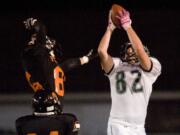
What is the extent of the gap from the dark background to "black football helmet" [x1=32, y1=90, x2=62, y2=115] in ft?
6.09

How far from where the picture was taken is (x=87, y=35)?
5.53 m

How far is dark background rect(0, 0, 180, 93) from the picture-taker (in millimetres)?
5426

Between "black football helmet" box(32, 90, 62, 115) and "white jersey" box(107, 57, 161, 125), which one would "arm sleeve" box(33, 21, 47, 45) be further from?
"white jersey" box(107, 57, 161, 125)

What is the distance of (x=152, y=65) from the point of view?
3684 mm

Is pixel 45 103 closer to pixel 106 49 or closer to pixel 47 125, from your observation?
pixel 47 125

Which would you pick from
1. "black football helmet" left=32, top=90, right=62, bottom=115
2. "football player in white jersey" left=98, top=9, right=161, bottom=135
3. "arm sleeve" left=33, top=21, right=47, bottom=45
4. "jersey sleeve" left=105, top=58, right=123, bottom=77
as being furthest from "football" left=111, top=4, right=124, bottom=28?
"black football helmet" left=32, top=90, right=62, bottom=115

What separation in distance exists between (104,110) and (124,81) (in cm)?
139

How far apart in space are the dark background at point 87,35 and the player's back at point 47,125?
6.28 feet

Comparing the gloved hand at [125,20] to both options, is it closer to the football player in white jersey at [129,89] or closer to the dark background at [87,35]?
the football player in white jersey at [129,89]

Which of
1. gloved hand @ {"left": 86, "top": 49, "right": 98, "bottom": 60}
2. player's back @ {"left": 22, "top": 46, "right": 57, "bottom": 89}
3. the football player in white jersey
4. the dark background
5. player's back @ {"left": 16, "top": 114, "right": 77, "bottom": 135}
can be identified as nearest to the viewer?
player's back @ {"left": 16, "top": 114, "right": 77, "bottom": 135}

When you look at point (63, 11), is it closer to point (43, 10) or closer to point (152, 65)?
point (43, 10)

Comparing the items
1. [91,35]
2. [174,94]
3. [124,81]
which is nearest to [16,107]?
[91,35]

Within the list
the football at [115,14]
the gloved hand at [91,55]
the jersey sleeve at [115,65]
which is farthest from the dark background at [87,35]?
the football at [115,14]

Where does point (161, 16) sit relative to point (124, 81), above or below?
above
